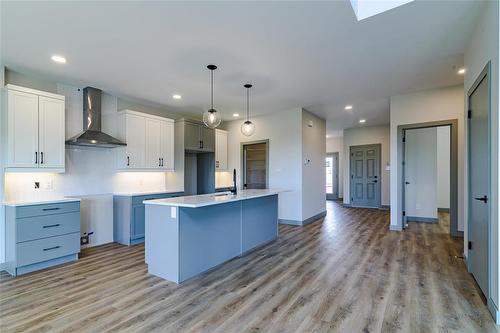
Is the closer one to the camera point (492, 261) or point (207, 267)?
point (492, 261)

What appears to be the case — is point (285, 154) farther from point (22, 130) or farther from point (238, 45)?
point (22, 130)

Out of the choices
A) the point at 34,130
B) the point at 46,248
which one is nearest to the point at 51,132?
the point at 34,130

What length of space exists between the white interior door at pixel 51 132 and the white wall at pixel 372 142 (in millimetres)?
8348

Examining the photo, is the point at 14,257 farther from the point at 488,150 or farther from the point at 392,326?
the point at 488,150

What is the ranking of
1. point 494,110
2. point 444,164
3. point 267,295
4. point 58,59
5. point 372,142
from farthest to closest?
point 372,142, point 444,164, point 58,59, point 267,295, point 494,110

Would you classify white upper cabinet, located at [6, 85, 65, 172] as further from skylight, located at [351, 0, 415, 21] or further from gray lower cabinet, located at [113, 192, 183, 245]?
skylight, located at [351, 0, 415, 21]

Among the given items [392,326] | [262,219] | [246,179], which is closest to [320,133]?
[246,179]

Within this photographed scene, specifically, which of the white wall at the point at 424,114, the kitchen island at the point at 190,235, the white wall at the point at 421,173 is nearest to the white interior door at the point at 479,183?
the white wall at the point at 424,114

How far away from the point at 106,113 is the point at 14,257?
8.77 feet

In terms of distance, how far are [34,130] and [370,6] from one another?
4.46 m

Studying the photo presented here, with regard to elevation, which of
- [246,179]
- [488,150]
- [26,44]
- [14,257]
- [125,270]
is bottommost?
[125,270]

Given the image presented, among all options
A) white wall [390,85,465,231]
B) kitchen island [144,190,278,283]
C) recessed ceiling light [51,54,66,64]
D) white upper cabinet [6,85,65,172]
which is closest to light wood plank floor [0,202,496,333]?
kitchen island [144,190,278,283]

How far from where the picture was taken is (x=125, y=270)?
10.9 feet

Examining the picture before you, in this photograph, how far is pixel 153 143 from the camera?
16.7 ft
